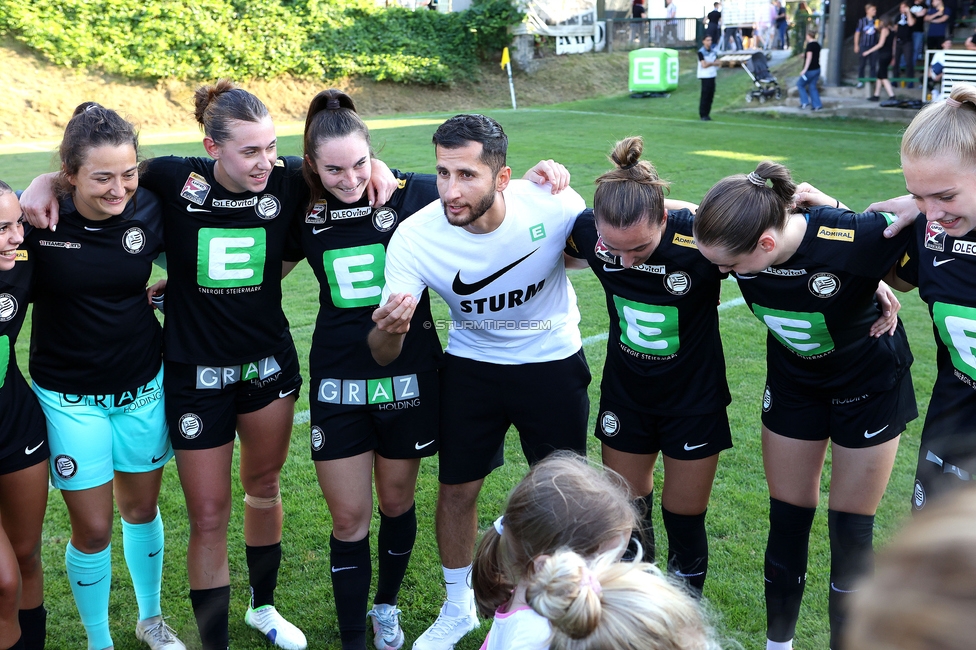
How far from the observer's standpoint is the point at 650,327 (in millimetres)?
3545

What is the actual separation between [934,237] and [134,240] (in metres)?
3.08

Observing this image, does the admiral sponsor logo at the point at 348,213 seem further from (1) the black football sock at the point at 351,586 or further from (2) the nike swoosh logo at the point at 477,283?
(1) the black football sock at the point at 351,586

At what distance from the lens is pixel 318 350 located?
12.3 feet

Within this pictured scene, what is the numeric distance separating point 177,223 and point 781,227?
2492mm

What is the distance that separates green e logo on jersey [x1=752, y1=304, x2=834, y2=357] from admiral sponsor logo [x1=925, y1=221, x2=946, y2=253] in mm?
464

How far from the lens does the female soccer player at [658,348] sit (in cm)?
341

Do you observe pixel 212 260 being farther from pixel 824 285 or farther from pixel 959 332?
pixel 959 332

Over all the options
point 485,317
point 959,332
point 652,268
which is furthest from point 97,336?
point 959,332

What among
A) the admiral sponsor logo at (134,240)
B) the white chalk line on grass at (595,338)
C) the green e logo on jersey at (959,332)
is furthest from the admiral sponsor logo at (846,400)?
the admiral sponsor logo at (134,240)

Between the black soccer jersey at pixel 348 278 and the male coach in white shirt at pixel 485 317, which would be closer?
the male coach in white shirt at pixel 485 317

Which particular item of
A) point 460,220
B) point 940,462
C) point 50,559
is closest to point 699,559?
point 940,462

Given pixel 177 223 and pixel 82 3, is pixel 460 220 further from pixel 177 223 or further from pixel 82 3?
pixel 82 3

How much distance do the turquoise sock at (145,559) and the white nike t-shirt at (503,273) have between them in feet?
5.10

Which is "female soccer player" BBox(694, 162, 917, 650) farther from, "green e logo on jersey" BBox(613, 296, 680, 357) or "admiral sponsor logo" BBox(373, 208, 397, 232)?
"admiral sponsor logo" BBox(373, 208, 397, 232)
